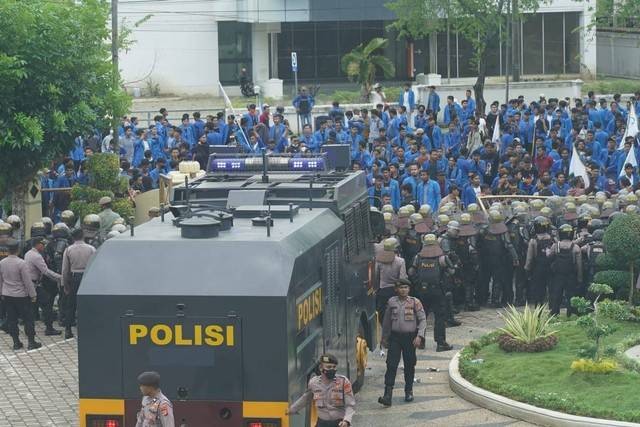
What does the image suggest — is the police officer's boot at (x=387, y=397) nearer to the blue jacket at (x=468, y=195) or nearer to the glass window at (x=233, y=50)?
the blue jacket at (x=468, y=195)

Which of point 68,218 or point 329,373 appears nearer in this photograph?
point 329,373

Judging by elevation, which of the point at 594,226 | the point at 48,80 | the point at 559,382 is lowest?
the point at 559,382

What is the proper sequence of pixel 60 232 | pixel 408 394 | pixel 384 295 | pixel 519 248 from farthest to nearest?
1. pixel 519 248
2. pixel 60 232
3. pixel 384 295
4. pixel 408 394

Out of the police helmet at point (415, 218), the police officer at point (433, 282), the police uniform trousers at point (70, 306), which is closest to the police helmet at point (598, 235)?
the police officer at point (433, 282)

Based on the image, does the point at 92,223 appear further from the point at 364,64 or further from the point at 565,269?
the point at 364,64

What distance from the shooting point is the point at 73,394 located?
18062 mm

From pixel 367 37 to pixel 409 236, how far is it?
112 feet

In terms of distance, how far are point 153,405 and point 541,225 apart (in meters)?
10.9

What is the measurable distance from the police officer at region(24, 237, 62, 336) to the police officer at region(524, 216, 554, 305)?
22.9 feet

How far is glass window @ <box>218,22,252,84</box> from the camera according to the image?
54.8 meters

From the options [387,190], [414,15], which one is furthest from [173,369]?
[414,15]

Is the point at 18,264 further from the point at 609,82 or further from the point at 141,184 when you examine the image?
the point at 609,82

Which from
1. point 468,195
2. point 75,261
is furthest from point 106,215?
point 468,195

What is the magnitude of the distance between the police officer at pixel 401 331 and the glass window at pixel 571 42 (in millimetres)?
40229
